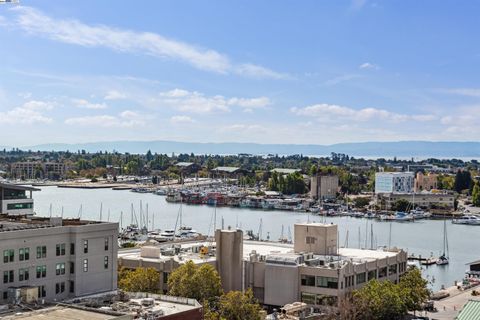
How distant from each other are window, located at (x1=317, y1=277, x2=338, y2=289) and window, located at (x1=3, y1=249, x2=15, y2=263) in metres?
19.3

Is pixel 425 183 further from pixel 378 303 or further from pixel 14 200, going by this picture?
pixel 378 303

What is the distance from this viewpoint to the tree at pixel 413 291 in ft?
133

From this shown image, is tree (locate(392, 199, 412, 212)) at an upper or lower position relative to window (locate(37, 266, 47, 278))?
lower

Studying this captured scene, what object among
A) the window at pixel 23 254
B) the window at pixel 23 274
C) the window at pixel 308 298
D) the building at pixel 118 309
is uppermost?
the window at pixel 23 254

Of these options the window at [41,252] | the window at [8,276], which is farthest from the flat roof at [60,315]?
the window at [41,252]

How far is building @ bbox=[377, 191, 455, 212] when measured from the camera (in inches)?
5359

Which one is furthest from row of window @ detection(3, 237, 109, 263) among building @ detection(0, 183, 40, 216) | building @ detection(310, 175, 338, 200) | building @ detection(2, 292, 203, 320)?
building @ detection(310, 175, 338, 200)

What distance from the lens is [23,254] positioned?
27031 millimetres

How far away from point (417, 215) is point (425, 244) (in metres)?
38.3

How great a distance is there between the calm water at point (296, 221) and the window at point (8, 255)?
138 feet

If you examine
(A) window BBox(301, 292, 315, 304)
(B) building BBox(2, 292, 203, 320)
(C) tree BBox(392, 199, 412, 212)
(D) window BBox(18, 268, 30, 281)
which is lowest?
(A) window BBox(301, 292, 315, 304)

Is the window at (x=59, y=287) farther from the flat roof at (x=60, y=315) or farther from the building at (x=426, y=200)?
the building at (x=426, y=200)

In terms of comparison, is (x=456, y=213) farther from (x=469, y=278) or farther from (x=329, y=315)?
(x=329, y=315)

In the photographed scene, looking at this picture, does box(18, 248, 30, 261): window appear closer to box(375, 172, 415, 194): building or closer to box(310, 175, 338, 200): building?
box(310, 175, 338, 200): building
